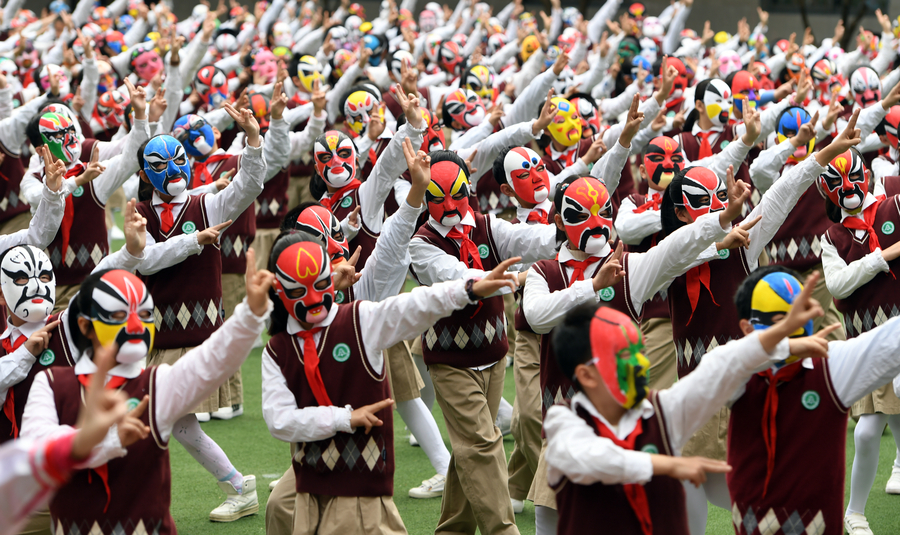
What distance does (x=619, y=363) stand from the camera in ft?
9.79

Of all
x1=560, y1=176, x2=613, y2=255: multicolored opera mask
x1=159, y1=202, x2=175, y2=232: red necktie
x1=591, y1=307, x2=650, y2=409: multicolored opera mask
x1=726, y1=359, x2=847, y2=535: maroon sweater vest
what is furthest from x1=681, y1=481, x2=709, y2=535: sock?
x1=159, y1=202, x2=175, y2=232: red necktie

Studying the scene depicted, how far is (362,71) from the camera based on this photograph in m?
10.8

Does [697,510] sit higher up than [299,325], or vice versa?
[299,325]

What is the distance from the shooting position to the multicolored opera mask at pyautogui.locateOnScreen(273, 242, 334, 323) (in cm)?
369

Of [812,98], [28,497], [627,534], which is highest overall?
[28,497]

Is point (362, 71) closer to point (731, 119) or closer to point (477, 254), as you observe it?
point (731, 119)

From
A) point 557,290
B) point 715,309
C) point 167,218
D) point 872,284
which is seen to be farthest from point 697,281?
point 167,218

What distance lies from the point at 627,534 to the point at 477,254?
2.34 m

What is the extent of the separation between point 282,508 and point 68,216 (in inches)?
121

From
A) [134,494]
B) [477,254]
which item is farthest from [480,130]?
[134,494]

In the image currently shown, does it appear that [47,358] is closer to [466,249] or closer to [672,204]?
[466,249]

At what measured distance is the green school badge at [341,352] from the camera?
3.73 metres

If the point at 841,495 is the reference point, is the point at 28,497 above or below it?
above

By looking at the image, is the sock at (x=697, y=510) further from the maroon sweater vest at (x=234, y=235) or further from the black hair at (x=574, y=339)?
the maroon sweater vest at (x=234, y=235)
